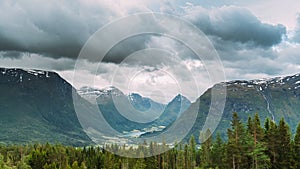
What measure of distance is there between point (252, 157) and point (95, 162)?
2522 inches

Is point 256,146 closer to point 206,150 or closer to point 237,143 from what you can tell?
point 237,143

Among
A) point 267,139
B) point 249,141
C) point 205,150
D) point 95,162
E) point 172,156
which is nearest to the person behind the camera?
point 249,141

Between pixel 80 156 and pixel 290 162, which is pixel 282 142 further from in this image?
pixel 80 156

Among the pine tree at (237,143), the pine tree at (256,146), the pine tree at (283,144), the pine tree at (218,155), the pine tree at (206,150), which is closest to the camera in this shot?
the pine tree at (256,146)

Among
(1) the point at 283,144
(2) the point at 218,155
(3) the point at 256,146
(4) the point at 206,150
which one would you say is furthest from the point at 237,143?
(4) the point at 206,150

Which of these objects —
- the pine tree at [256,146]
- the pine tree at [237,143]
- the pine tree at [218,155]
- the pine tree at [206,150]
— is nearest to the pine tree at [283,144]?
the pine tree at [256,146]

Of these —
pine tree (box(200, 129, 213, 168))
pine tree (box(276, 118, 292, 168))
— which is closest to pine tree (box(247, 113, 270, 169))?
pine tree (box(276, 118, 292, 168))

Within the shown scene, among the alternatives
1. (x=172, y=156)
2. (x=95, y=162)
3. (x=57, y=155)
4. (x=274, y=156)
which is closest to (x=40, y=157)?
(x=57, y=155)

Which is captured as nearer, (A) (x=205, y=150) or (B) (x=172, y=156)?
(A) (x=205, y=150)

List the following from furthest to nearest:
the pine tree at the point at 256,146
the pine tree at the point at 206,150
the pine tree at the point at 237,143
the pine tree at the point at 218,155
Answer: the pine tree at the point at 206,150 < the pine tree at the point at 218,155 < the pine tree at the point at 237,143 < the pine tree at the point at 256,146

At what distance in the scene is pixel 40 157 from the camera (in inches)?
4486

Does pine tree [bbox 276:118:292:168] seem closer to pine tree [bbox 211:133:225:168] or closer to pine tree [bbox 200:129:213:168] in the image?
pine tree [bbox 211:133:225:168]

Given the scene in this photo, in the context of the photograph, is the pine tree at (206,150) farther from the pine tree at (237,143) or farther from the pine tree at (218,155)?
the pine tree at (237,143)

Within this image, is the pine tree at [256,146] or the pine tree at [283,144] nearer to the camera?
the pine tree at [256,146]
